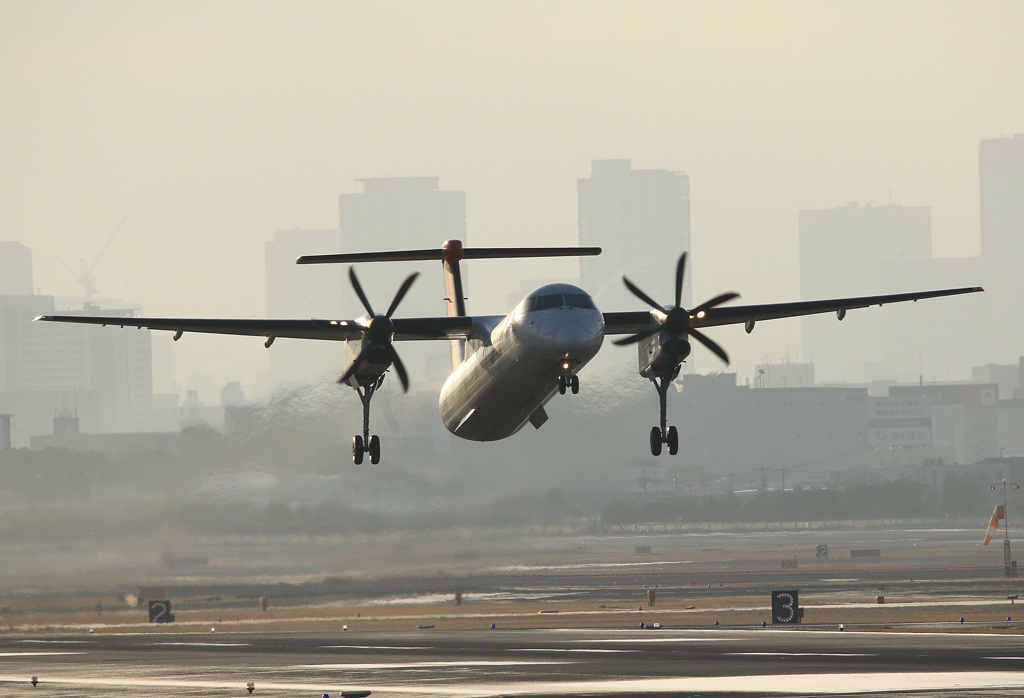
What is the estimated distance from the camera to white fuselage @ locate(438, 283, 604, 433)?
3888cm

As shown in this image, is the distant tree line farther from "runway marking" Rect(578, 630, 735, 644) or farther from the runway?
the runway

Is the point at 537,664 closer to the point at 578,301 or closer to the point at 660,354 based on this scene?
the point at 660,354

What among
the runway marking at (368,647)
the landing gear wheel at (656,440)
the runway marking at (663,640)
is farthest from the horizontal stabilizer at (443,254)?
the runway marking at (663,640)

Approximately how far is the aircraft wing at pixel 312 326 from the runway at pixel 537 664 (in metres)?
12.0

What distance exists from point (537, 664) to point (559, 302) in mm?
22126

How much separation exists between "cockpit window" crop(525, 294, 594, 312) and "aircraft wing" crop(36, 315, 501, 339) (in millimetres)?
4225

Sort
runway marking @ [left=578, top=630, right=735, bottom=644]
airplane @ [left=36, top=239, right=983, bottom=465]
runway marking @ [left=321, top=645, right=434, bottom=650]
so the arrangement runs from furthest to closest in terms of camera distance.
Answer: runway marking @ [left=321, top=645, right=434, bottom=650] < runway marking @ [left=578, top=630, right=735, bottom=644] < airplane @ [left=36, top=239, right=983, bottom=465]

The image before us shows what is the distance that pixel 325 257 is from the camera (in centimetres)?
4478

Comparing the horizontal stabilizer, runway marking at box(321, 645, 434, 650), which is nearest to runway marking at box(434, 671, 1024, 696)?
the horizontal stabilizer

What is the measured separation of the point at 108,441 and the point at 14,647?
38.6 m

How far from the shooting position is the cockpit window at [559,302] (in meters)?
39.6

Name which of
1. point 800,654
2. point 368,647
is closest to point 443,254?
point 800,654

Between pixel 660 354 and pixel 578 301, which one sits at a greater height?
pixel 578 301

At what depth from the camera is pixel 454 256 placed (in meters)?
53.2
